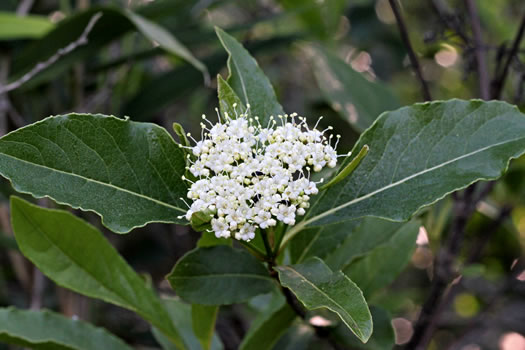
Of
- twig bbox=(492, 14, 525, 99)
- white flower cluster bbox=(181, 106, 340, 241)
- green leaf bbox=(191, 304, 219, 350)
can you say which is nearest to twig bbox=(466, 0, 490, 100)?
twig bbox=(492, 14, 525, 99)

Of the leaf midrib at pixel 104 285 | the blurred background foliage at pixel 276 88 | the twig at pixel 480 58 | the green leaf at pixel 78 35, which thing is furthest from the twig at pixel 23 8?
the twig at pixel 480 58

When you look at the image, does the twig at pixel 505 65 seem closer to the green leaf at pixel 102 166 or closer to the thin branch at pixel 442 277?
the thin branch at pixel 442 277

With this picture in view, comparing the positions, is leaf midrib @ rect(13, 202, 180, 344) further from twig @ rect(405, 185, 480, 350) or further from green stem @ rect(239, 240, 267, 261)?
twig @ rect(405, 185, 480, 350)

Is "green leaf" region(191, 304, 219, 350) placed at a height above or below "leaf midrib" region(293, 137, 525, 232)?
below

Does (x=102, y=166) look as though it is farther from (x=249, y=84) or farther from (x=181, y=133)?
(x=249, y=84)

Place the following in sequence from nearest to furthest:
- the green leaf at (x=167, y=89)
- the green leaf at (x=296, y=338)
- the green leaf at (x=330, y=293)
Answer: the green leaf at (x=330, y=293) → the green leaf at (x=296, y=338) → the green leaf at (x=167, y=89)
